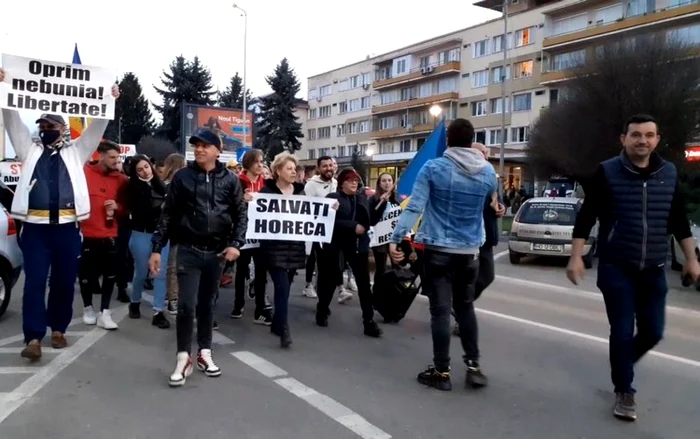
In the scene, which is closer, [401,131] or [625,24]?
[625,24]

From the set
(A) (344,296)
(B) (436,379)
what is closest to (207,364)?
(B) (436,379)

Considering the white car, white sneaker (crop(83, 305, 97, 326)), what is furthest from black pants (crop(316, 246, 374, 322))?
the white car

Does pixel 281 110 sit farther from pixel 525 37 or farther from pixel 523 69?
pixel 525 37

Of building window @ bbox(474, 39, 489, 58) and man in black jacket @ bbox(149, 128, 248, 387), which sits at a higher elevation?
building window @ bbox(474, 39, 489, 58)

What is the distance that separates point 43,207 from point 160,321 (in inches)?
80.0

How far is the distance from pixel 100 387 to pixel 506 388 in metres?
3.14

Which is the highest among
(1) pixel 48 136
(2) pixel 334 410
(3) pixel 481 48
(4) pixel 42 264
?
(3) pixel 481 48

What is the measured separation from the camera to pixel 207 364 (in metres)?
5.28

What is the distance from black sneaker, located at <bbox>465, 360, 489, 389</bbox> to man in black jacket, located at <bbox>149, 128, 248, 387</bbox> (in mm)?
1998

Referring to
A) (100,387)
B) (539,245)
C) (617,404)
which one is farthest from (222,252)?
(539,245)

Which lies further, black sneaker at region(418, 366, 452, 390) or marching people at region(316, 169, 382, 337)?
marching people at region(316, 169, 382, 337)

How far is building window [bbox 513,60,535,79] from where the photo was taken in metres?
53.7

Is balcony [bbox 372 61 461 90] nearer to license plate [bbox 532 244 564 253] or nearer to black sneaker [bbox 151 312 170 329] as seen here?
license plate [bbox 532 244 564 253]

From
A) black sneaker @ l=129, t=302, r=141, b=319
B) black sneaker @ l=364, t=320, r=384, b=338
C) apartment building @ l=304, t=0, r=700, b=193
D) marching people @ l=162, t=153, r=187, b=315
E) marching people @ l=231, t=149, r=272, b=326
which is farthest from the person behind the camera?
apartment building @ l=304, t=0, r=700, b=193
